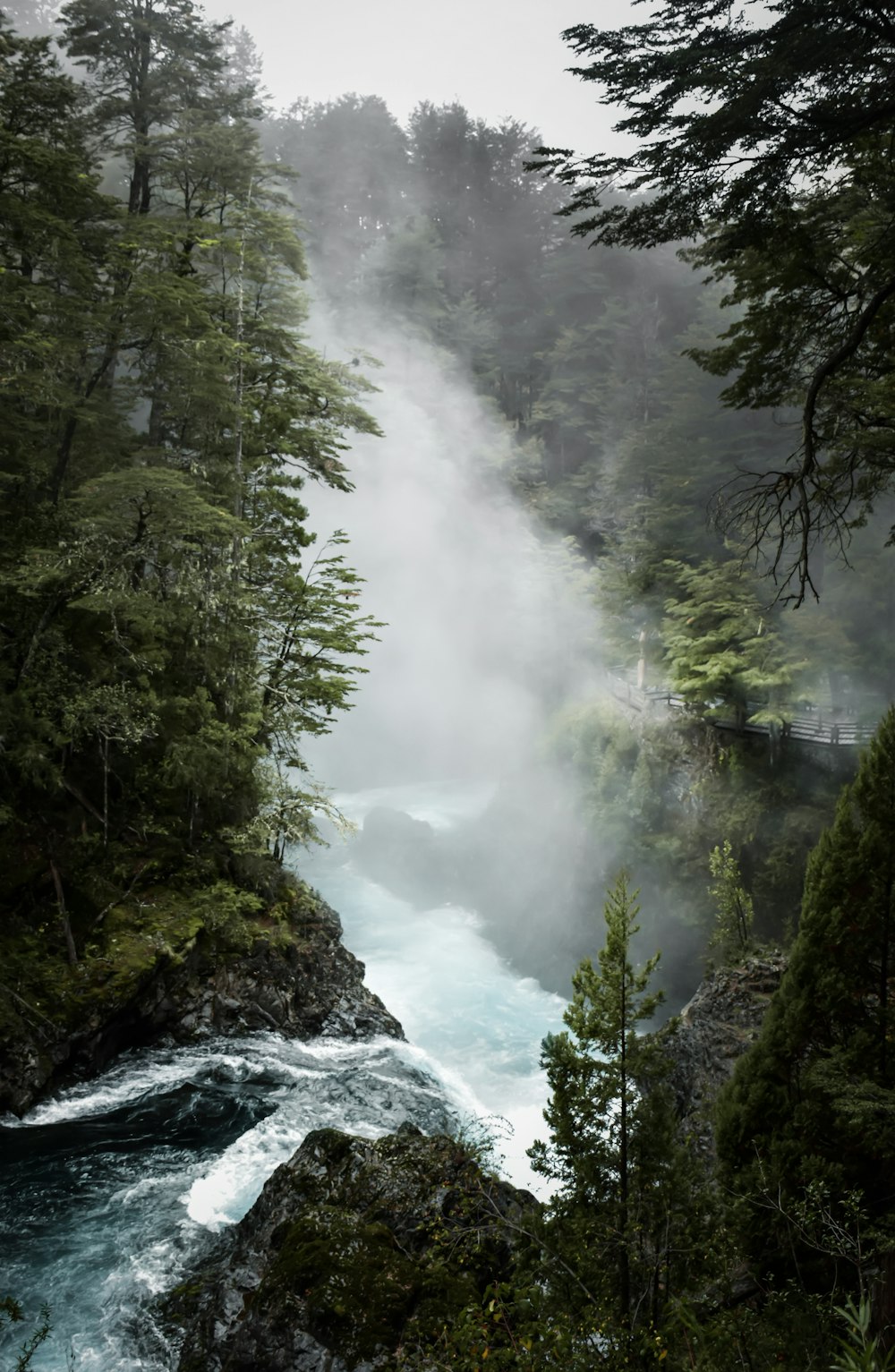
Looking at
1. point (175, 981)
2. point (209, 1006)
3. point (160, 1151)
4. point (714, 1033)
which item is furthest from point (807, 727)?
point (160, 1151)

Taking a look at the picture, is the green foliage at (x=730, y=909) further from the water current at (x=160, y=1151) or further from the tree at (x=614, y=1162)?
the tree at (x=614, y=1162)

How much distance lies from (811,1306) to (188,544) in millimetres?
11568

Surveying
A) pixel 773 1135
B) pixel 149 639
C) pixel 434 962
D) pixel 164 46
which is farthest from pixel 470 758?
pixel 773 1135

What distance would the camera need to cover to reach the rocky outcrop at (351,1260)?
17.7 feet

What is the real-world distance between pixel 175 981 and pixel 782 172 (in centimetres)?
1202

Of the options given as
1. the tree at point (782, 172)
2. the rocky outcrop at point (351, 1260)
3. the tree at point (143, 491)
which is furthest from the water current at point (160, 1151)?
the tree at point (782, 172)

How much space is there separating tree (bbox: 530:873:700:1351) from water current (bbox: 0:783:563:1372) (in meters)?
3.74

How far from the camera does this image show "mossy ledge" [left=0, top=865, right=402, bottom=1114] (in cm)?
965

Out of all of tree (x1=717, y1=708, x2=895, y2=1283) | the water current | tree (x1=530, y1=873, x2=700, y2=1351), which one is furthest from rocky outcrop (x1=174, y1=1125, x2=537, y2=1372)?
tree (x1=717, y1=708, x2=895, y2=1283)

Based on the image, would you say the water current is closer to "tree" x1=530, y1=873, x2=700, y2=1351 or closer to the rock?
"tree" x1=530, y1=873, x2=700, y2=1351

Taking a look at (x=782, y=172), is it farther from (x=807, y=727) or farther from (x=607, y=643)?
(x=607, y=643)

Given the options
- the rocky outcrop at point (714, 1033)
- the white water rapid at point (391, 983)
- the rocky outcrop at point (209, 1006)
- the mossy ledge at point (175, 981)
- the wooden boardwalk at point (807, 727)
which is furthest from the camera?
the wooden boardwalk at point (807, 727)

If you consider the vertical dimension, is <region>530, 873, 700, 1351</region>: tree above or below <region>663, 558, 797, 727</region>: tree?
below

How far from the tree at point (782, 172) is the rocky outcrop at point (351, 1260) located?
5528 mm
